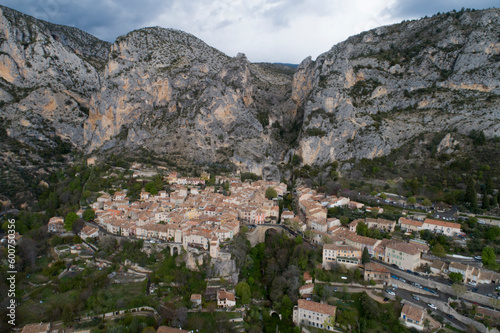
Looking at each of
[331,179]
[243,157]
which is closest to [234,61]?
[243,157]

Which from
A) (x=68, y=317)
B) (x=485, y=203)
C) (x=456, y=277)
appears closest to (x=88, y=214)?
(x=68, y=317)

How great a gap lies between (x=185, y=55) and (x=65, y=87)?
3158 centimetres

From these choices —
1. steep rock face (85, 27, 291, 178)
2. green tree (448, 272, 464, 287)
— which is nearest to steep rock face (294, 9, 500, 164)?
steep rock face (85, 27, 291, 178)

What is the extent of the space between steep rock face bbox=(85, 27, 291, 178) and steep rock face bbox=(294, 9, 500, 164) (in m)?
13.0

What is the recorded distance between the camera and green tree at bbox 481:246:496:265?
28.2m

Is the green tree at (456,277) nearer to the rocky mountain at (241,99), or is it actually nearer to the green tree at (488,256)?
the green tree at (488,256)

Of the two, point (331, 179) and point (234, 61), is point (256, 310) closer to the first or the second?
point (331, 179)

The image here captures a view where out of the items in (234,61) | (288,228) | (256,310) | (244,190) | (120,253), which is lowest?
(256,310)

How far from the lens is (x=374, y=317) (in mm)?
24297

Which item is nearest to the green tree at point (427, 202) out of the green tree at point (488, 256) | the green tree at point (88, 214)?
the green tree at point (488, 256)

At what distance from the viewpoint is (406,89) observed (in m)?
67.9

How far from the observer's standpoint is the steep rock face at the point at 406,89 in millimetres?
59250

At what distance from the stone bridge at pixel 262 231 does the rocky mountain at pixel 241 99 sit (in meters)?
26.2

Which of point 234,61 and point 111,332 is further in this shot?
point 234,61
